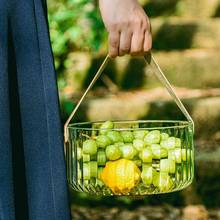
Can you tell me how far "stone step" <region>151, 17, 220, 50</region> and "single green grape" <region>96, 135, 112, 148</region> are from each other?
2.89 m

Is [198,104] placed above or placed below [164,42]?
below

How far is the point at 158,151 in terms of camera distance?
2.21 m

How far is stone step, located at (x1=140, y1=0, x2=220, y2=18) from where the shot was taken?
545 cm

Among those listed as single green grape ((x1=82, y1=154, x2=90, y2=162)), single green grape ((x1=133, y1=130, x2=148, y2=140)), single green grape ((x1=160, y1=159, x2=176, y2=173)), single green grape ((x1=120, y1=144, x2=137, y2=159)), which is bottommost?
single green grape ((x1=160, y1=159, x2=176, y2=173))

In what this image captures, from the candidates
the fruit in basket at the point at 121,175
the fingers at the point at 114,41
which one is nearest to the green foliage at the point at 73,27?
the fruit in basket at the point at 121,175

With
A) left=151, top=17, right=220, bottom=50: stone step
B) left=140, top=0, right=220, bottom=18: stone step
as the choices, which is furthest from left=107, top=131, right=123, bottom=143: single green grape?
left=140, top=0, right=220, bottom=18: stone step

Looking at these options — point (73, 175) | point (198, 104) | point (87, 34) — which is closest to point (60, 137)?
point (73, 175)

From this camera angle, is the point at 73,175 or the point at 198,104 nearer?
the point at 73,175

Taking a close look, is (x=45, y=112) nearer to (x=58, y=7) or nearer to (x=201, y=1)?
(x=58, y=7)

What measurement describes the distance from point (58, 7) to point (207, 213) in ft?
5.52

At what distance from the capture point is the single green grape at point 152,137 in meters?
2.22

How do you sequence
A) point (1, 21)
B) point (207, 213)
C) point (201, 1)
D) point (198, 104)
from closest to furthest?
point (1, 21) < point (207, 213) < point (198, 104) < point (201, 1)

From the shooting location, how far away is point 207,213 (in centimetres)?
392

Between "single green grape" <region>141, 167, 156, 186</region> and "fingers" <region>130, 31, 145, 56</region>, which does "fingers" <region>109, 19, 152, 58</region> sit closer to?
"fingers" <region>130, 31, 145, 56</region>
